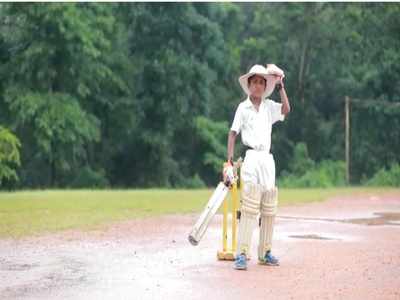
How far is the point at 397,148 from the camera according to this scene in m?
35.8

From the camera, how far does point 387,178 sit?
31.8 m

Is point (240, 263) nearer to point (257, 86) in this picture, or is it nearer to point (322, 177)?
point (257, 86)

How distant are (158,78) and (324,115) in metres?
9.97

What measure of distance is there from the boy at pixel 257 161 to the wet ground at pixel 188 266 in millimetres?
348

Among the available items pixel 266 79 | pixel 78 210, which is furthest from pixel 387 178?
pixel 266 79

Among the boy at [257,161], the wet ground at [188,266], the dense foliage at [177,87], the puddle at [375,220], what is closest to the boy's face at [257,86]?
A: the boy at [257,161]

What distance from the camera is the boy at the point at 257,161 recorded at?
27.8 feet

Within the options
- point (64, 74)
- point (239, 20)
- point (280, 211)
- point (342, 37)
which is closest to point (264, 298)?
point (280, 211)

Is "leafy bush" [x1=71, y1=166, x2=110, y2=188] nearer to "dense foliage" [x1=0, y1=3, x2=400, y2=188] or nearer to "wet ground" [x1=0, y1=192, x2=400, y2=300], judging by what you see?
"dense foliage" [x1=0, y1=3, x2=400, y2=188]

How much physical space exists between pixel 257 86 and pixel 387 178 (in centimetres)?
2408

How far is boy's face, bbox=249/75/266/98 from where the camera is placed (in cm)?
872

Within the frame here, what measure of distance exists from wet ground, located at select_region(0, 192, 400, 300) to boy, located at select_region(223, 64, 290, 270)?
1.14ft

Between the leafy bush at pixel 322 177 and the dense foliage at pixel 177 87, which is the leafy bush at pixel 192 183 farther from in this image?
the leafy bush at pixel 322 177

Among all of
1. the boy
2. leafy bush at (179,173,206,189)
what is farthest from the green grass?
leafy bush at (179,173,206,189)
